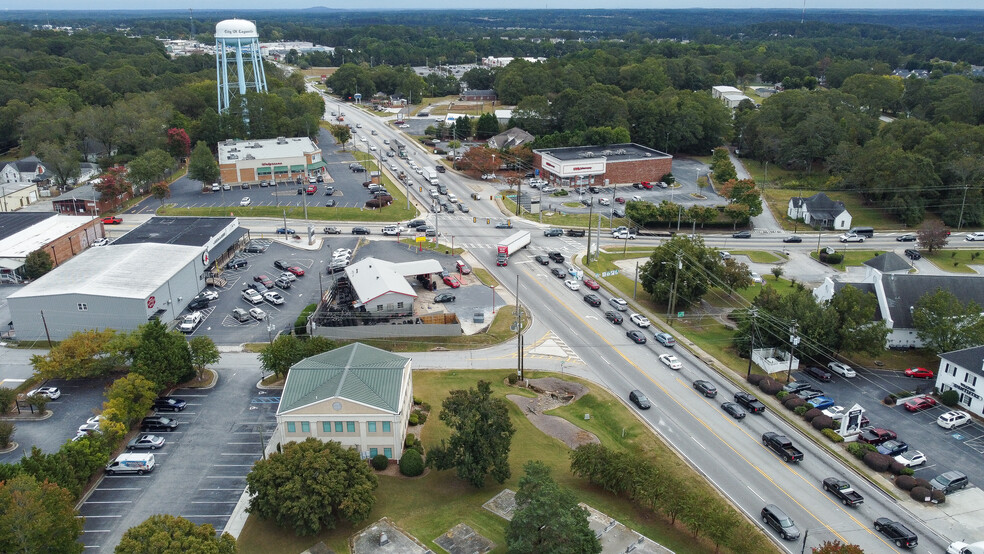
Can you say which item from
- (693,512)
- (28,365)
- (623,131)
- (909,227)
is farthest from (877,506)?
(623,131)

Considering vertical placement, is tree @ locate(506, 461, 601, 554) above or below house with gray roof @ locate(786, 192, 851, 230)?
above

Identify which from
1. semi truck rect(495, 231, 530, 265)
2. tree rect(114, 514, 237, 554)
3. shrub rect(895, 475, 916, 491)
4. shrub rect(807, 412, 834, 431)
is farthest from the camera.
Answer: semi truck rect(495, 231, 530, 265)

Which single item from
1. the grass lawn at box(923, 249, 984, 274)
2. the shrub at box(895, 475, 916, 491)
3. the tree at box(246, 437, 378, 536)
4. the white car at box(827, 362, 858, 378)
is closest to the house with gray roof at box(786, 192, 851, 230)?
the grass lawn at box(923, 249, 984, 274)

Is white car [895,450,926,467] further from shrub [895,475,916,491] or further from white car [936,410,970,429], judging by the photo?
white car [936,410,970,429]

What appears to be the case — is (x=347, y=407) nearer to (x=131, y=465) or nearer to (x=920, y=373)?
(x=131, y=465)

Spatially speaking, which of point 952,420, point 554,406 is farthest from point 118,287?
point 952,420

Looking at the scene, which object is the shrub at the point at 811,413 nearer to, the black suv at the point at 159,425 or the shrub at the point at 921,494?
the shrub at the point at 921,494

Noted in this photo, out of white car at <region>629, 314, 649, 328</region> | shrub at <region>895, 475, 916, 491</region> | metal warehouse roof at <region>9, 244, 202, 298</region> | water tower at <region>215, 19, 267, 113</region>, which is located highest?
water tower at <region>215, 19, 267, 113</region>

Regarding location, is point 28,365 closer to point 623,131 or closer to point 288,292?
point 288,292
